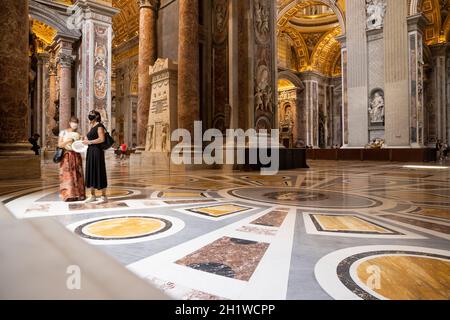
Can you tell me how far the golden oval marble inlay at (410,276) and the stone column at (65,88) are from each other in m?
15.8

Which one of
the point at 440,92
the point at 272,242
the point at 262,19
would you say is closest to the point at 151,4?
the point at 262,19

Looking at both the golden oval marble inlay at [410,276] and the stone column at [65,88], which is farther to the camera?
the stone column at [65,88]

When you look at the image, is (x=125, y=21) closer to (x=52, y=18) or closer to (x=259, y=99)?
(x=52, y=18)

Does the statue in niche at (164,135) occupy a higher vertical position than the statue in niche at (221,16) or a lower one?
lower

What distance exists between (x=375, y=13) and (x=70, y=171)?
58.2ft

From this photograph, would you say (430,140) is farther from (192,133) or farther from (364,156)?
(192,133)

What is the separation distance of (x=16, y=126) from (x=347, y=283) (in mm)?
7067

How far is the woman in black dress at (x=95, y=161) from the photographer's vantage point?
12.3 ft

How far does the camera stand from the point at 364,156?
621 inches

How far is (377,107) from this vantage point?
1564 cm

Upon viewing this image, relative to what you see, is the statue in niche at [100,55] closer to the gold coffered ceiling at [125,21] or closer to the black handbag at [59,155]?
the gold coffered ceiling at [125,21]

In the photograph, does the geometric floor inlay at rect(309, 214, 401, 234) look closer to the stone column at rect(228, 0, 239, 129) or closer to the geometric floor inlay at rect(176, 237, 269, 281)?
the geometric floor inlay at rect(176, 237, 269, 281)

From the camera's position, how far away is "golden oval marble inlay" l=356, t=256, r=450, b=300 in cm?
128
